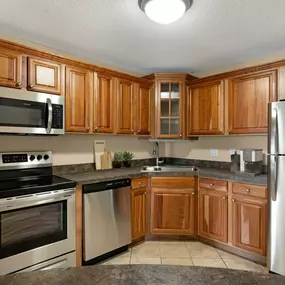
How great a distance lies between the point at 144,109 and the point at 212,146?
1.14 metres

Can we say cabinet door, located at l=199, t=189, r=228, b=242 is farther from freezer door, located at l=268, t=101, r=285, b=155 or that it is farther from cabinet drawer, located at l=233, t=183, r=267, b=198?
freezer door, located at l=268, t=101, r=285, b=155

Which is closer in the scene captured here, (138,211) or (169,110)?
(138,211)

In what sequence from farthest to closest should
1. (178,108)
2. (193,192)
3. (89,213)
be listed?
(178,108)
(193,192)
(89,213)

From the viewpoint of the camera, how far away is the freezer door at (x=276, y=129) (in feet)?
6.93

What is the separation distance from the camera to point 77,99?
2.62 meters

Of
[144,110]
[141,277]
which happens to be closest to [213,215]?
[144,110]

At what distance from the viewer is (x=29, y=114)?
88.1 inches

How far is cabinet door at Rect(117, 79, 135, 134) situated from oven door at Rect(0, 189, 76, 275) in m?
1.15

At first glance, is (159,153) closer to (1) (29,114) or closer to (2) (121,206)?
(2) (121,206)

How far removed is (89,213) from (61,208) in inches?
12.2

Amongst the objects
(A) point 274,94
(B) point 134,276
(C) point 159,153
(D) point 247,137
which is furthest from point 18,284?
(C) point 159,153

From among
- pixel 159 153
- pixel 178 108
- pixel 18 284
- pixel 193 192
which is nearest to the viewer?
pixel 18 284

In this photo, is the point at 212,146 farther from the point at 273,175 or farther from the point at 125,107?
the point at 125,107

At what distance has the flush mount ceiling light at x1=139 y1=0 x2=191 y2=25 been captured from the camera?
167 cm
